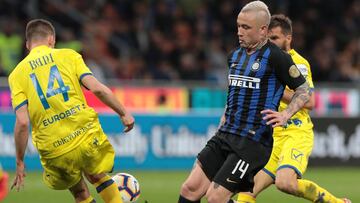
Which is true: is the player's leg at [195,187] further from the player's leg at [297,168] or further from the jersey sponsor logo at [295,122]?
the jersey sponsor logo at [295,122]

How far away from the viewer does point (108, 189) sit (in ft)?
26.9

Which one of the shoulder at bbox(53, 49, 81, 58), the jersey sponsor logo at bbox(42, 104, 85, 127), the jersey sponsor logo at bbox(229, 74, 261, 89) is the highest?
the shoulder at bbox(53, 49, 81, 58)

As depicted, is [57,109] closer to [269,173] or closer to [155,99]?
[269,173]

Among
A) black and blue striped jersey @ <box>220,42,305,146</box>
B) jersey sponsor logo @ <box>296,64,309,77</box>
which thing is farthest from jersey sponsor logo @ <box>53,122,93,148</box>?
jersey sponsor logo @ <box>296,64,309,77</box>

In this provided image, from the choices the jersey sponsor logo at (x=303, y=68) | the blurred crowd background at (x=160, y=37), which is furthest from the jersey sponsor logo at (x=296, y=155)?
the blurred crowd background at (x=160, y=37)

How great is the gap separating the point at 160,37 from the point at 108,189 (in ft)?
34.2

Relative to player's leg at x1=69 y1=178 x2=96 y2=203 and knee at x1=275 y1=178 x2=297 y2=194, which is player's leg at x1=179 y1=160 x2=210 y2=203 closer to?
knee at x1=275 y1=178 x2=297 y2=194

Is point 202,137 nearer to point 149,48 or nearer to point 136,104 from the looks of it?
point 136,104

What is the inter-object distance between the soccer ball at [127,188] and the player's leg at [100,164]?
0.48 metres

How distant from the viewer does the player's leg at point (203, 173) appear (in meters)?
7.50

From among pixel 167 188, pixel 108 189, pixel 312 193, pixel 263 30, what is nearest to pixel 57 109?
pixel 108 189

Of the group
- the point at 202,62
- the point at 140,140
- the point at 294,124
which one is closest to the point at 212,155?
the point at 294,124

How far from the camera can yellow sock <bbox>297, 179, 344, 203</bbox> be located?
27.9ft

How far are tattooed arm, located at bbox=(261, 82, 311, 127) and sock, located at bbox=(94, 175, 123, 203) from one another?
5.53ft
